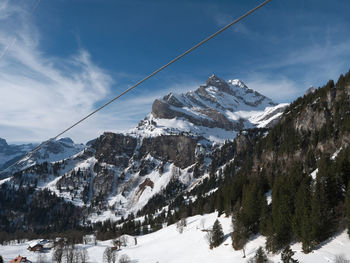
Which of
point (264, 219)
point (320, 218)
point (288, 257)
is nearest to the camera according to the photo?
point (288, 257)

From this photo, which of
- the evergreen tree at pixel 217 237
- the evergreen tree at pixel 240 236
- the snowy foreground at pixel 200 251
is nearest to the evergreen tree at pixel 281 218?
the snowy foreground at pixel 200 251

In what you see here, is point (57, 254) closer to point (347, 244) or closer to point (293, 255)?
point (293, 255)

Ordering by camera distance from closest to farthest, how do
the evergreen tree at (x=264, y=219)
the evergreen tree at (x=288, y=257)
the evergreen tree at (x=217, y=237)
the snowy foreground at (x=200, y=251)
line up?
the evergreen tree at (x=288, y=257) < the snowy foreground at (x=200, y=251) < the evergreen tree at (x=264, y=219) < the evergreen tree at (x=217, y=237)

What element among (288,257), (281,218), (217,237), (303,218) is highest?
(303,218)

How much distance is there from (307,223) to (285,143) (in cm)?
9010

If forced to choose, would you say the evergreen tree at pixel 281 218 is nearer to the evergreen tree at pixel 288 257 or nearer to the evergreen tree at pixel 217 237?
the evergreen tree at pixel 288 257

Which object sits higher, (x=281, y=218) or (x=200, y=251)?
(x=281, y=218)

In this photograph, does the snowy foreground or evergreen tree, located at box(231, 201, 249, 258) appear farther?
evergreen tree, located at box(231, 201, 249, 258)

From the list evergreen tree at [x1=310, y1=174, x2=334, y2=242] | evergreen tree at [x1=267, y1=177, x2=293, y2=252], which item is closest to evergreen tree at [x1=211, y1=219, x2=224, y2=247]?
evergreen tree at [x1=267, y1=177, x2=293, y2=252]

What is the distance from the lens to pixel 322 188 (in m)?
37.9

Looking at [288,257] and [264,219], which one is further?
[264,219]

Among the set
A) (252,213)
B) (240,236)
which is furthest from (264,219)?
(240,236)

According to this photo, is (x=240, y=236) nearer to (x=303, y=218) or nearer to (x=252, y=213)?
(x=252, y=213)

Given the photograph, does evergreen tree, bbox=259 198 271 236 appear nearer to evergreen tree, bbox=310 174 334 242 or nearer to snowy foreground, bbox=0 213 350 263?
snowy foreground, bbox=0 213 350 263
